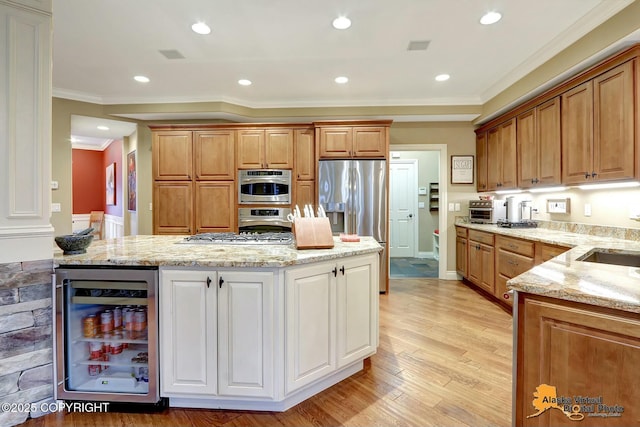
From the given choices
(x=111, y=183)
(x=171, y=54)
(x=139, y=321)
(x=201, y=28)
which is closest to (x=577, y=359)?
(x=139, y=321)

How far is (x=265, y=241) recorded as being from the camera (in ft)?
7.17

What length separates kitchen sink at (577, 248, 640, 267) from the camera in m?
2.04

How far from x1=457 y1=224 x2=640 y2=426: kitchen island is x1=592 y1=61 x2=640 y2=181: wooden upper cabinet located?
1556mm

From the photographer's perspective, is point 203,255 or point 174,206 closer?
point 203,255

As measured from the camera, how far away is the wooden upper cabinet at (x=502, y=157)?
3697 mm

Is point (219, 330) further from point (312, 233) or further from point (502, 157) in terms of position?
point (502, 157)

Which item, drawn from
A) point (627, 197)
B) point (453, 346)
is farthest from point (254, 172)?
point (627, 197)

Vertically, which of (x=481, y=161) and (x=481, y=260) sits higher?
(x=481, y=161)

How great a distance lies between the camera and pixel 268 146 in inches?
161

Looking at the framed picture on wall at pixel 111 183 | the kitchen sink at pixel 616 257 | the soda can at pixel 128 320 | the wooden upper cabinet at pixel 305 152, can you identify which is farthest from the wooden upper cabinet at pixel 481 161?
the framed picture on wall at pixel 111 183

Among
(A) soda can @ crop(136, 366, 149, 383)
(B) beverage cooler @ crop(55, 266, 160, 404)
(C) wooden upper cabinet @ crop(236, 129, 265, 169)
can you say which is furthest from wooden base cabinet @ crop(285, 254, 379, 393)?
(C) wooden upper cabinet @ crop(236, 129, 265, 169)

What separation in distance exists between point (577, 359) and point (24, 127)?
275 cm

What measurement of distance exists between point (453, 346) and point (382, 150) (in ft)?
8.03

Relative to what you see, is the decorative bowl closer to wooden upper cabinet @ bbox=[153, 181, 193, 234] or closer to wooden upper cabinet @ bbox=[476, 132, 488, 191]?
wooden upper cabinet @ bbox=[153, 181, 193, 234]
